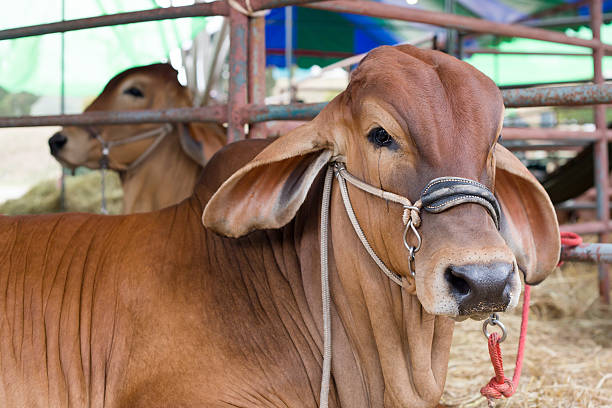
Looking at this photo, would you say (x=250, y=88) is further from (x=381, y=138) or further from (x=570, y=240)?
(x=570, y=240)

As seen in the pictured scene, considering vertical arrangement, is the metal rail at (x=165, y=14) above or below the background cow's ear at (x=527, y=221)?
above

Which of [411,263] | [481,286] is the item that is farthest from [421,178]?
[481,286]

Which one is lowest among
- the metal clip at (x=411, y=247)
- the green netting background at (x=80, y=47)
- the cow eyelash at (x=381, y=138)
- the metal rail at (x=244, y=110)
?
the metal clip at (x=411, y=247)

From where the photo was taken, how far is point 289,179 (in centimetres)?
181

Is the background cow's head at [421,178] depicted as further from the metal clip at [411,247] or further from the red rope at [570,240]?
the red rope at [570,240]

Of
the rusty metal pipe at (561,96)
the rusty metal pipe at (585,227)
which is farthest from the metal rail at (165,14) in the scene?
the rusty metal pipe at (585,227)

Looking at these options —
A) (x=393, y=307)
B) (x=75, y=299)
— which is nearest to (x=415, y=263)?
(x=393, y=307)

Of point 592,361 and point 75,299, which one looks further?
point 592,361

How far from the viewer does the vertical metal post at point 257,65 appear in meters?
2.65

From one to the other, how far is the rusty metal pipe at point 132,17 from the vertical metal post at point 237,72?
0.07m

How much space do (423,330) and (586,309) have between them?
119 inches

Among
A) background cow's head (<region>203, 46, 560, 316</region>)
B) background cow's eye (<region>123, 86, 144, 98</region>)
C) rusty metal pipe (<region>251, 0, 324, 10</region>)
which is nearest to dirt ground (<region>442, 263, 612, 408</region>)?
background cow's head (<region>203, 46, 560, 316</region>)

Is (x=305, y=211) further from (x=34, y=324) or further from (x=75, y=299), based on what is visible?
(x=34, y=324)

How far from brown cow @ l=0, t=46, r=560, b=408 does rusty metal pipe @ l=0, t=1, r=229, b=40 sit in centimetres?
102
